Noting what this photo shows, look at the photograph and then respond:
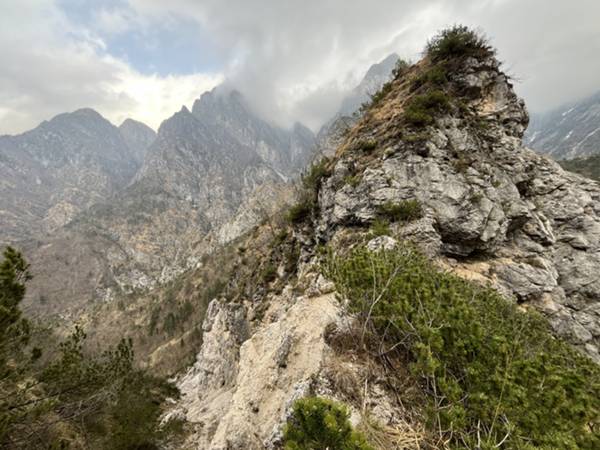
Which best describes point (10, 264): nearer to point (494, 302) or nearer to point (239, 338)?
point (494, 302)

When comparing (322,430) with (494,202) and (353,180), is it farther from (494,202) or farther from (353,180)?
(494,202)

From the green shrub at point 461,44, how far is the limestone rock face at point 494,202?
0.93m

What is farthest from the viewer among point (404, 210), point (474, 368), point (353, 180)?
point (353, 180)

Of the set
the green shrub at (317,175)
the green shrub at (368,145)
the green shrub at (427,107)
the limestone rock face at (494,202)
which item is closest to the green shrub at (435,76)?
the limestone rock face at (494,202)

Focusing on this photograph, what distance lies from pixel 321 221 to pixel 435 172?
325 inches

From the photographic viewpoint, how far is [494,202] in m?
17.2

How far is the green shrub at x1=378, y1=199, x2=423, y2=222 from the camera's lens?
1639 centimetres

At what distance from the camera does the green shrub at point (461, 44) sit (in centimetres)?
2127

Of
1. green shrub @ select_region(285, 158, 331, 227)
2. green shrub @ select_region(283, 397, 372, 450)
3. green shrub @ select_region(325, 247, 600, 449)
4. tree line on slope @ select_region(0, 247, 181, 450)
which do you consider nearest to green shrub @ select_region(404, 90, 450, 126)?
green shrub @ select_region(285, 158, 331, 227)

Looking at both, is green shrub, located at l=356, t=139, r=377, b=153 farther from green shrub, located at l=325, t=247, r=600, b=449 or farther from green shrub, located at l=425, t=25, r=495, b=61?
green shrub, located at l=325, t=247, r=600, b=449

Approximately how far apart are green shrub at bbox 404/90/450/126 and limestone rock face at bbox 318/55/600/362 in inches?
32.4

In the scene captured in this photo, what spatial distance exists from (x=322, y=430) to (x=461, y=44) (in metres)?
26.3

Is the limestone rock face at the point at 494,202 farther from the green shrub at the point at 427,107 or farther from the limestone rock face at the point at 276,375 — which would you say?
the limestone rock face at the point at 276,375

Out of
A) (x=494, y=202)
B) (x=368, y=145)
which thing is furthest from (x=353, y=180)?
(x=494, y=202)
